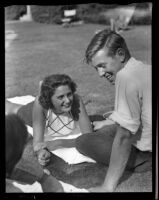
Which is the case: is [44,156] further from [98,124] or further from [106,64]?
[106,64]

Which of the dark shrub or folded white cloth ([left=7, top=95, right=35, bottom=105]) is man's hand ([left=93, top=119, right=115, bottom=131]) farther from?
the dark shrub

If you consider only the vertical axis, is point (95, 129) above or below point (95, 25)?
below

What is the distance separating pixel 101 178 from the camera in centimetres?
411

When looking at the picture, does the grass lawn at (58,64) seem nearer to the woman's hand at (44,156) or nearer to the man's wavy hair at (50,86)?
the man's wavy hair at (50,86)

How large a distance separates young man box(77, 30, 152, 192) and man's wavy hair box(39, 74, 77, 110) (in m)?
0.24

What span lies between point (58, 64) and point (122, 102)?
63 centimetres

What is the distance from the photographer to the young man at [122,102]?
3.97 meters

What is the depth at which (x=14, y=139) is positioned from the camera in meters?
4.12

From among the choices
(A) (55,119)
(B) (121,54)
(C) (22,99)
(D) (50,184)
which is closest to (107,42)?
(B) (121,54)

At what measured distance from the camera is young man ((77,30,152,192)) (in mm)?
3969
